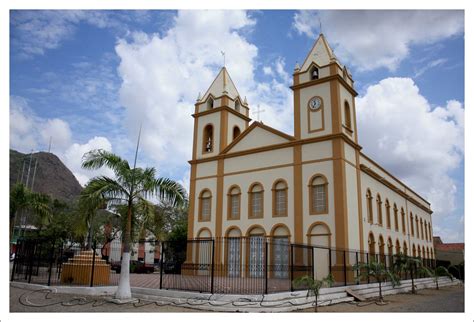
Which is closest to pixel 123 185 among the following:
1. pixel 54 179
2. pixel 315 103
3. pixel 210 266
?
pixel 210 266

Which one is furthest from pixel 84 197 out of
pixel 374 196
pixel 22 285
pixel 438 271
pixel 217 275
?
pixel 438 271

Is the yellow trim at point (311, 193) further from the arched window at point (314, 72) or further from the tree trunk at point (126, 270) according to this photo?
the tree trunk at point (126, 270)

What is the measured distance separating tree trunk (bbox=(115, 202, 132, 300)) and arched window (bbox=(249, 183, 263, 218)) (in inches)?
426

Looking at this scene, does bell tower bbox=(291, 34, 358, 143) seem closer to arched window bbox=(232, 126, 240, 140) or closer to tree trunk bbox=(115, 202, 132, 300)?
arched window bbox=(232, 126, 240, 140)

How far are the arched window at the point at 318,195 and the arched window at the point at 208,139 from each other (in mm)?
8024

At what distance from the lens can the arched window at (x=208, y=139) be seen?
27375mm

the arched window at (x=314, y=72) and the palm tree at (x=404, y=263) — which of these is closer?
the palm tree at (x=404, y=263)

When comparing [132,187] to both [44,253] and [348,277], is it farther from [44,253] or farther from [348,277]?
[348,277]

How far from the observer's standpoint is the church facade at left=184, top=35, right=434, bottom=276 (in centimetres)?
2123

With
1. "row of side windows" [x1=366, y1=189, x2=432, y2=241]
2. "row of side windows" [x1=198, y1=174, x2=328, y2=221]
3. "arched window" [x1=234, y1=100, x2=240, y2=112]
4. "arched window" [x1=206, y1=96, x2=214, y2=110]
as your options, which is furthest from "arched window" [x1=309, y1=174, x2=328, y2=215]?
"arched window" [x1=206, y1=96, x2=214, y2=110]

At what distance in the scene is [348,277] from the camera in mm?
19078

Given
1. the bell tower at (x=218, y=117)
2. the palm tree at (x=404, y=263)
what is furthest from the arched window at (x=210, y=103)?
the palm tree at (x=404, y=263)

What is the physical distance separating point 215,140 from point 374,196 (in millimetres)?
10525

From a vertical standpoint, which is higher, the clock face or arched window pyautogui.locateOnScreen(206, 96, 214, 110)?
arched window pyautogui.locateOnScreen(206, 96, 214, 110)
